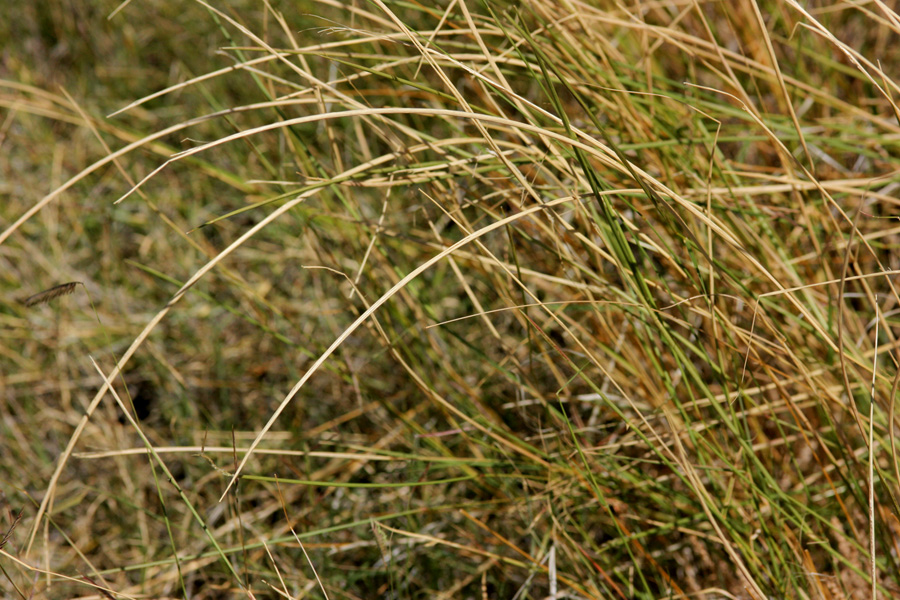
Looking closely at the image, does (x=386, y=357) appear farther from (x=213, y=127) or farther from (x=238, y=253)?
(x=213, y=127)

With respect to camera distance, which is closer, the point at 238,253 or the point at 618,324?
the point at 618,324

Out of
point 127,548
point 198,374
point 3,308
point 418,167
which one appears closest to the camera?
point 418,167

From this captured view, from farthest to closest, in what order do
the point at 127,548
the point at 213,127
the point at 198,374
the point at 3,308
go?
the point at 213,127 → the point at 3,308 → the point at 198,374 → the point at 127,548

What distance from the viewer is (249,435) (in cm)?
108

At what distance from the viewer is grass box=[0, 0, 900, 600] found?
2.12 ft

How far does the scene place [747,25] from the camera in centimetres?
113

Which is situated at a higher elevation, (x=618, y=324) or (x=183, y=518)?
(x=618, y=324)

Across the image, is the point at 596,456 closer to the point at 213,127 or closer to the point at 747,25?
the point at 747,25

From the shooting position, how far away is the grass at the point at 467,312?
65cm

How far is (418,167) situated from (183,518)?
28.9 inches

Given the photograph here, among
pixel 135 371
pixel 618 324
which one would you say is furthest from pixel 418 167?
pixel 135 371

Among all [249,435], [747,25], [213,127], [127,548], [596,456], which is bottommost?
[127,548]

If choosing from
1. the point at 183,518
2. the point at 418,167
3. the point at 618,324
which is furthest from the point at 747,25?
the point at 183,518

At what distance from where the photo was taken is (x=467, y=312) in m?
1.11
